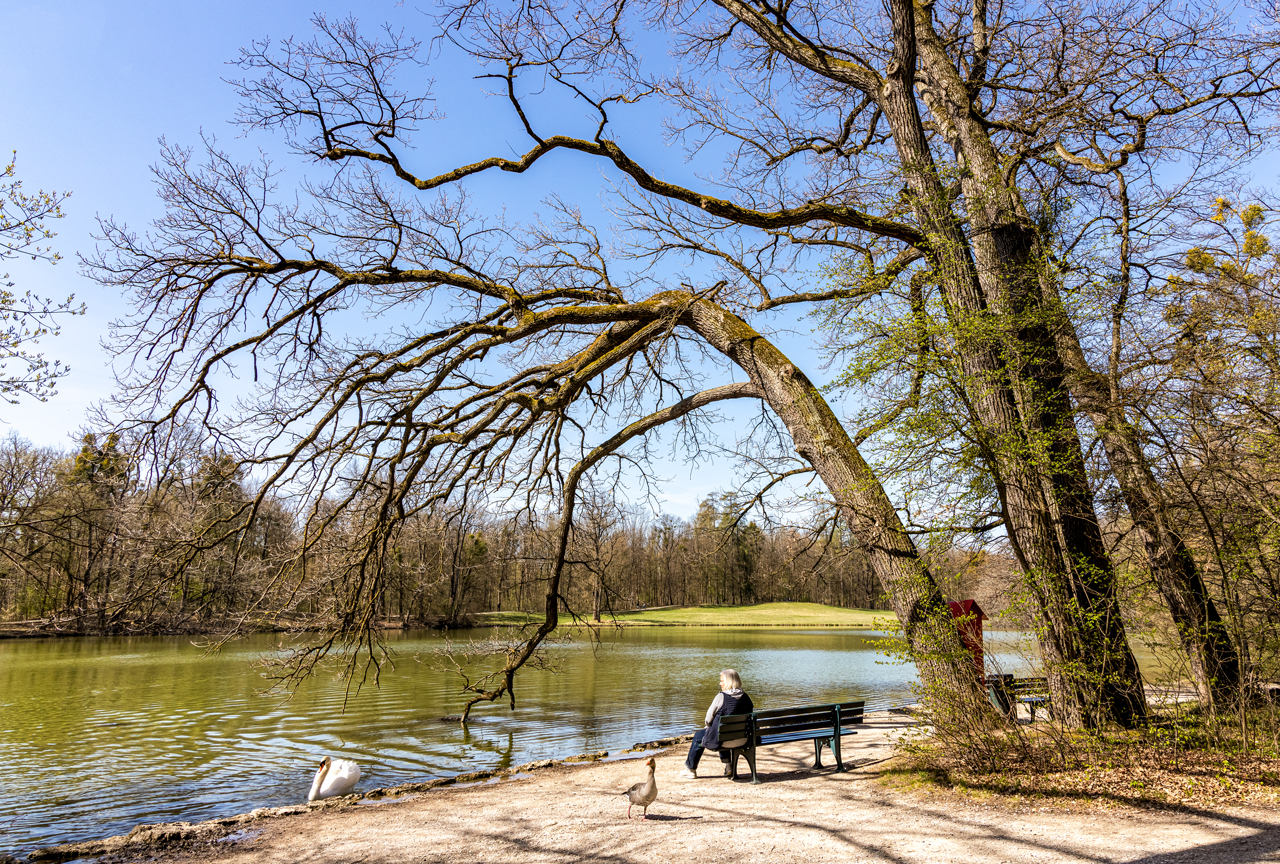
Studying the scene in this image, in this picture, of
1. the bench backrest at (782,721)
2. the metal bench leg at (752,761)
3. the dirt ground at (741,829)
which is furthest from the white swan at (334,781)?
the metal bench leg at (752,761)

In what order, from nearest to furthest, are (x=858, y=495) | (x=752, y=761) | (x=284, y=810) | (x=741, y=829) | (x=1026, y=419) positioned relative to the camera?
(x=741, y=829) < (x=1026, y=419) < (x=858, y=495) < (x=284, y=810) < (x=752, y=761)

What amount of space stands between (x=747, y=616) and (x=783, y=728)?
6186cm

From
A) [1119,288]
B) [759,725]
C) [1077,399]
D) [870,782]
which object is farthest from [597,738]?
[1119,288]

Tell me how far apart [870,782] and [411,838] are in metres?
4.60

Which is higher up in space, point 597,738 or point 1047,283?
point 1047,283

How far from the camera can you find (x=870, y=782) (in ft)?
24.4

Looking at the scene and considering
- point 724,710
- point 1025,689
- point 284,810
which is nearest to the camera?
point 1025,689

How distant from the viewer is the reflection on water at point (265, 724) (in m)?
9.32

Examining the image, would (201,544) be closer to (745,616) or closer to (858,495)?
(858,495)

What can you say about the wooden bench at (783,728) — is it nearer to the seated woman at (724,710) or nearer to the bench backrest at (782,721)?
the bench backrest at (782,721)

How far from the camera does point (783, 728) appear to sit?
28.1ft

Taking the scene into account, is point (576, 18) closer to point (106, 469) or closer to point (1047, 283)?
point (1047, 283)

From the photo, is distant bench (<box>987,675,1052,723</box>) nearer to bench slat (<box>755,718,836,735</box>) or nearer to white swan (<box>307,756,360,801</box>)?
bench slat (<box>755,718,836,735</box>)

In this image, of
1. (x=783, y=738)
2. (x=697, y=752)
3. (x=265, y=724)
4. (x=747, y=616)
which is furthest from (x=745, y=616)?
(x=697, y=752)
